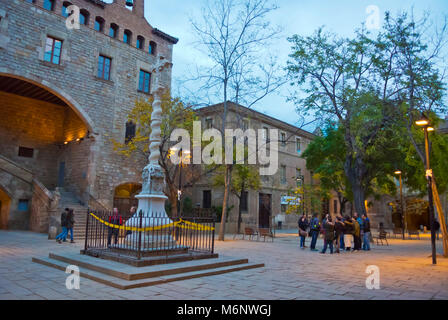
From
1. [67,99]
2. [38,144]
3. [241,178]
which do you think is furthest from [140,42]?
[241,178]

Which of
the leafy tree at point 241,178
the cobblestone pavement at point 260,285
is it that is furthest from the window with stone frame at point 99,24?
the cobblestone pavement at point 260,285

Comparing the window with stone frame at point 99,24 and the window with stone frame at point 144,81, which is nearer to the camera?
the window with stone frame at point 99,24

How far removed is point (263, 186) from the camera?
30078mm

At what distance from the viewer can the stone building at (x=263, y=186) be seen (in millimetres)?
27703

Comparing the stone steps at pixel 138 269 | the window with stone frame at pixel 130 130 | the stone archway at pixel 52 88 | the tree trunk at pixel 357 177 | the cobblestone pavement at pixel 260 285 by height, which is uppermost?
the stone archway at pixel 52 88

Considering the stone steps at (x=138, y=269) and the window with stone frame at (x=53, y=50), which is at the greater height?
the window with stone frame at (x=53, y=50)

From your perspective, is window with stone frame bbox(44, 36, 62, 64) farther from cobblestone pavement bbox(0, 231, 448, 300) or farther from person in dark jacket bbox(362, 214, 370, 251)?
person in dark jacket bbox(362, 214, 370, 251)

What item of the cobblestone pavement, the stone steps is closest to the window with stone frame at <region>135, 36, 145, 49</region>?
the cobblestone pavement

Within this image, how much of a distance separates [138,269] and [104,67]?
20.4 m

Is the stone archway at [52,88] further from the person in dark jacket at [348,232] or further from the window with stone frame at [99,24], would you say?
the person in dark jacket at [348,232]

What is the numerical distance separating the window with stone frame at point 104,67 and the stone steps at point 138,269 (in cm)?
1762

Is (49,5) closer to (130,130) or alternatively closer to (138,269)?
(130,130)
